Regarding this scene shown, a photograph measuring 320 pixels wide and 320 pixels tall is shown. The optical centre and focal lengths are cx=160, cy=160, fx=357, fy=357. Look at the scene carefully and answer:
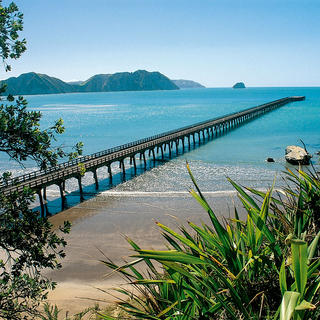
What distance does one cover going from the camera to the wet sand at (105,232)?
17281 millimetres

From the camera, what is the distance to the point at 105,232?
2509cm

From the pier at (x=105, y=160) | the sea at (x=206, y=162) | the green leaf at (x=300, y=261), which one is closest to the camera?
the green leaf at (x=300, y=261)

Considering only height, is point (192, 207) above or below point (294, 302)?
below

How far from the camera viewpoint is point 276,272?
3.68m

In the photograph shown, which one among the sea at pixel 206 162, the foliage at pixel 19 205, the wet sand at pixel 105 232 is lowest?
the wet sand at pixel 105 232

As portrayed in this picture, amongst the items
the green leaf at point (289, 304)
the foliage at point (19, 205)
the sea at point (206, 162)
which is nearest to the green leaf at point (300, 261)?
the green leaf at point (289, 304)

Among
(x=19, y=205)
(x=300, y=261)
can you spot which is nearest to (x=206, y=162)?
(x=19, y=205)

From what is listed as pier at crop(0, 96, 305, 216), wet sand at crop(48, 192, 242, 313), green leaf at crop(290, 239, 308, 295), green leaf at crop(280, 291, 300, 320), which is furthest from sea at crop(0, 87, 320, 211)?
green leaf at crop(280, 291, 300, 320)

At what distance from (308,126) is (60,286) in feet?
301

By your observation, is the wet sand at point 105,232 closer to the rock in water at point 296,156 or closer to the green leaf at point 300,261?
the green leaf at point 300,261

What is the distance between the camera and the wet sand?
56.7 feet

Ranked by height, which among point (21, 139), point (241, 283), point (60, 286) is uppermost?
point (21, 139)

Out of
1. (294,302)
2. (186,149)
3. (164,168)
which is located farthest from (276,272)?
(186,149)

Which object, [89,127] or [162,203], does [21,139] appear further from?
[89,127]
